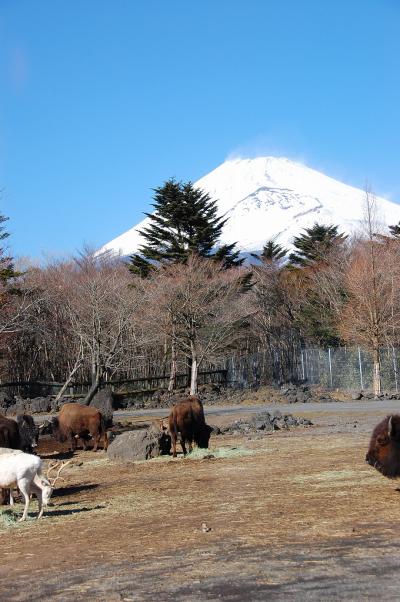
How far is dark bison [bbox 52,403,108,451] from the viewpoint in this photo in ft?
69.1

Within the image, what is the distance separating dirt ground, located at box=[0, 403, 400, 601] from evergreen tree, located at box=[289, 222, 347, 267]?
47.8m

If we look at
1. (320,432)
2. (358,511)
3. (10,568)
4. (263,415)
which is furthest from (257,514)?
(263,415)

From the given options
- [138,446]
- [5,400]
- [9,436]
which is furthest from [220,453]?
[5,400]

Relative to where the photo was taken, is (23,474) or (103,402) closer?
(23,474)

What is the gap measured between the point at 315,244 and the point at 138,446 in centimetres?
4923

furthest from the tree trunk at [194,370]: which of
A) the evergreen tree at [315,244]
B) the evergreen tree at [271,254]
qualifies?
the evergreen tree at [271,254]

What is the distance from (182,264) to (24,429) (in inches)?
1240

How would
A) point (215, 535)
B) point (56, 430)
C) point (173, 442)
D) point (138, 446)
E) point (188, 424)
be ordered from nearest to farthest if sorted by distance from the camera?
point (215, 535) < point (138, 446) < point (173, 442) < point (188, 424) < point (56, 430)

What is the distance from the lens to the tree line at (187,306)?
4112 cm

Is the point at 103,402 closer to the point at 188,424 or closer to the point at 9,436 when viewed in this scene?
the point at 188,424

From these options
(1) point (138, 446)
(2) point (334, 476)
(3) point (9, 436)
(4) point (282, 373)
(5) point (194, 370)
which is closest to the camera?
(2) point (334, 476)

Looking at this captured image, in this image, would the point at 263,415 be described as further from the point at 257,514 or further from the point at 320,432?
the point at 257,514

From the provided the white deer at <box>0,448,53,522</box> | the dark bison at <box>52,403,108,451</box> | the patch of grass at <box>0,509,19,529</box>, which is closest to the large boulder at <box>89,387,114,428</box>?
the dark bison at <box>52,403,108,451</box>

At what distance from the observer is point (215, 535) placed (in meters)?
9.09
